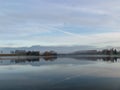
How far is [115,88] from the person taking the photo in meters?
13.2

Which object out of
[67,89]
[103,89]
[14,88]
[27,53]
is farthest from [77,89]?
[27,53]

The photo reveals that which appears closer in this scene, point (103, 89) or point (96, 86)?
point (103, 89)

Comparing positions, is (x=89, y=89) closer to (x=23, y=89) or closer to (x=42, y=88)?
(x=42, y=88)

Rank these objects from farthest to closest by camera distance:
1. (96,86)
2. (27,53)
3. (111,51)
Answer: (111,51), (27,53), (96,86)

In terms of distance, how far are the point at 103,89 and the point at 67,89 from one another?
189cm

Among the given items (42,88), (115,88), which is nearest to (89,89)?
(115,88)

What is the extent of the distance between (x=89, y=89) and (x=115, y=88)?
1519 millimetres

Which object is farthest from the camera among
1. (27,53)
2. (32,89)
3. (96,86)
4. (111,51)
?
(111,51)

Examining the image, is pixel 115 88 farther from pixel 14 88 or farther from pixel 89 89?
pixel 14 88

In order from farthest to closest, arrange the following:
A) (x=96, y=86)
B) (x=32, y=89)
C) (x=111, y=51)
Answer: (x=111, y=51) < (x=96, y=86) < (x=32, y=89)

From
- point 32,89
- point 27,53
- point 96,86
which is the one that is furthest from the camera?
point 27,53

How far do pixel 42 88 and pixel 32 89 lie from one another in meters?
0.66

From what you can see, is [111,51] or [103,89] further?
[111,51]

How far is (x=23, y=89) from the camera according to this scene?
12586mm
